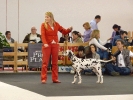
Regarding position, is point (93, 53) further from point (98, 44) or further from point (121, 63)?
point (121, 63)

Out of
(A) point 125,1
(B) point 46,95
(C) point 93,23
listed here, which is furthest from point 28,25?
(B) point 46,95

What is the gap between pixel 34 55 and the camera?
40.2 ft

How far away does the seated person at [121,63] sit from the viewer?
11.2 metres

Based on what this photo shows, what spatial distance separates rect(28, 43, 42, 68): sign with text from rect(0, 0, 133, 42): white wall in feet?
10.3

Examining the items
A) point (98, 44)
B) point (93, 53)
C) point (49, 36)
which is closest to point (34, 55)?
point (98, 44)

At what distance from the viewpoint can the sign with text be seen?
40.2 ft

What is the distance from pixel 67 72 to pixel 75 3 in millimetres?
4444

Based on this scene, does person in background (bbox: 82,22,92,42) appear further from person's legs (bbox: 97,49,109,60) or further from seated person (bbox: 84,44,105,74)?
seated person (bbox: 84,44,105,74)

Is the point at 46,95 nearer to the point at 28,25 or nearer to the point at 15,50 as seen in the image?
the point at 15,50

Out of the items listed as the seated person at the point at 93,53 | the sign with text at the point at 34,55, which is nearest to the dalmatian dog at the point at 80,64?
the seated person at the point at 93,53

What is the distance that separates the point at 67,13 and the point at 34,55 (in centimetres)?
413

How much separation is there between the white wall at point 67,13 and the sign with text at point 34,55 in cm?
312

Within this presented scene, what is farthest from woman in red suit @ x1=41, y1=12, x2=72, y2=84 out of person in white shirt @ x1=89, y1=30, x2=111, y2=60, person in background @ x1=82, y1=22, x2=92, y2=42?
person in background @ x1=82, y1=22, x2=92, y2=42

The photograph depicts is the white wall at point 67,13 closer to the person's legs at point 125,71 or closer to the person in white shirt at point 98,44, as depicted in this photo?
the person in white shirt at point 98,44
